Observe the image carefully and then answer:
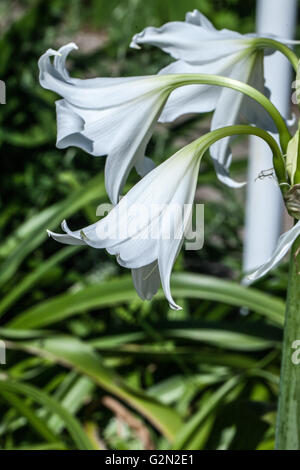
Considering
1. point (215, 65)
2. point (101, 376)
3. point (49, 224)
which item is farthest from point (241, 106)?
point (49, 224)

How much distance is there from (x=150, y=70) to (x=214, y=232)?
1.83 ft

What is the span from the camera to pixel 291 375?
602mm

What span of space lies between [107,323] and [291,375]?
124 cm

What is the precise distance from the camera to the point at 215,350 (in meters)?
1.55

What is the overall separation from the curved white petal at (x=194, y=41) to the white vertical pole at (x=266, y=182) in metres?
0.71

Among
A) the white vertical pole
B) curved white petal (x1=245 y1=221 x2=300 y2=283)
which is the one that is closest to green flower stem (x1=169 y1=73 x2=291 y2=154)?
curved white petal (x1=245 y1=221 x2=300 y2=283)

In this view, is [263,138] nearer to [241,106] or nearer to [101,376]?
[241,106]

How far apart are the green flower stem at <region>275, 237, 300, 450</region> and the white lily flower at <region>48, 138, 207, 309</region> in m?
0.11

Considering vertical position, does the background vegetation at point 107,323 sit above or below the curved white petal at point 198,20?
below

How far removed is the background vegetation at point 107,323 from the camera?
1.24m

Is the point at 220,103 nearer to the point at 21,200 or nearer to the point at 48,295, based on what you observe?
the point at 48,295

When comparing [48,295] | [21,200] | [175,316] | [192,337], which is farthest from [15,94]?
[192,337]

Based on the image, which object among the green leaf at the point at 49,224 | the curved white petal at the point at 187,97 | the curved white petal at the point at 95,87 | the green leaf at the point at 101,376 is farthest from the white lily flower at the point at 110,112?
the green leaf at the point at 49,224

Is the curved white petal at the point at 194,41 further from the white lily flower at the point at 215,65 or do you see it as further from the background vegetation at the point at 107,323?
the background vegetation at the point at 107,323
